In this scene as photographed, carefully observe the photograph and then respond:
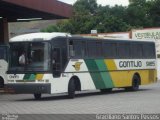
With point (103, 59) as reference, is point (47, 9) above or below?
above

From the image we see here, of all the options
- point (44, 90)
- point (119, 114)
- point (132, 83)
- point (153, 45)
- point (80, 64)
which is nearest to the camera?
point (119, 114)

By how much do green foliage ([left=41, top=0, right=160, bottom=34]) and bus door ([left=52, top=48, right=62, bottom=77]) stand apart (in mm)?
50019

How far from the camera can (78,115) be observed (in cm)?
1595

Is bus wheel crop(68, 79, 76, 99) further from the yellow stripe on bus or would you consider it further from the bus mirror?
the yellow stripe on bus

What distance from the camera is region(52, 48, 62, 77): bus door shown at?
23344 millimetres

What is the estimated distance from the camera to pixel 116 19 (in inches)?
3012

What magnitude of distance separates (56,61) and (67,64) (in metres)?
0.75

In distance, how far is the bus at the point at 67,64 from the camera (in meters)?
23.1

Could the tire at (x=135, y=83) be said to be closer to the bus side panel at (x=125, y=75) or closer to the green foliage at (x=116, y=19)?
the bus side panel at (x=125, y=75)

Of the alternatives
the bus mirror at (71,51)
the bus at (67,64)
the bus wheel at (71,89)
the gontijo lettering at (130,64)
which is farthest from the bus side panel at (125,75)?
the bus wheel at (71,89)

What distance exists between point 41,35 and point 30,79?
1947 millimetres

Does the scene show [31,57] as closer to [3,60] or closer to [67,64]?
[67,64]

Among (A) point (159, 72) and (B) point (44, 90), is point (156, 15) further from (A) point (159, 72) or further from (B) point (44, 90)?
(B) point (44, 90)

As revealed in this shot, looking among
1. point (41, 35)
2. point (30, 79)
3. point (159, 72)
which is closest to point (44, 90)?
point (30, 79)
